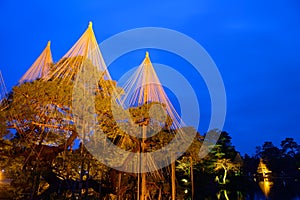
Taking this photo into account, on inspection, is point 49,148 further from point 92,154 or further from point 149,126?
point 149,126

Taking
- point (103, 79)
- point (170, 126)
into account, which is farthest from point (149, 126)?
point (103, 79)

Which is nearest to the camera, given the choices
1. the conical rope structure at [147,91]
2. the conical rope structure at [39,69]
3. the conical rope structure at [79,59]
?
the conical rope structure at [79,59]

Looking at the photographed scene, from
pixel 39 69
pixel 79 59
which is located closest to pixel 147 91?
pixel 79 59

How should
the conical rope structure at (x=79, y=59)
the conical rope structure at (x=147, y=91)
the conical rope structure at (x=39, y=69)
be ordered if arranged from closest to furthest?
the conical rope structure at (x=79, y=59) → the conical rope structure at (x=39, y=69) → the conical rope structure at (x=147, y=91)

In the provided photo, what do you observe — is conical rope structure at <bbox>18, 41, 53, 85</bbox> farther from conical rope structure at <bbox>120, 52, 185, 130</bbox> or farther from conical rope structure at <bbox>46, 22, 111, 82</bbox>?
conical rope structure at <bbox>120, 52, 185, 130</bbox>

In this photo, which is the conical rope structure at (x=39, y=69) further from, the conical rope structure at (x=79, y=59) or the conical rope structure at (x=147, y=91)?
the conical rope structure at (x=147, y=91)

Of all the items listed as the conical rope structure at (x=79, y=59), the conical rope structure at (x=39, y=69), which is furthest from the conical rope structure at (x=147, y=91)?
the conical rope structure at (x=39, y=69)

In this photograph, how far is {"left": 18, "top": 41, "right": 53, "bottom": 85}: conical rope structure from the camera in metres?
7.56

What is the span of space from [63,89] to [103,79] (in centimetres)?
135

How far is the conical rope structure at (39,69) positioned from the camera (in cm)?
756

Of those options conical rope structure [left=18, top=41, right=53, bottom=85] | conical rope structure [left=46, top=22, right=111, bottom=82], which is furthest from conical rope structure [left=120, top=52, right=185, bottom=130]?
conical rope structure [left=18, top=41, right=53, bottom=85]

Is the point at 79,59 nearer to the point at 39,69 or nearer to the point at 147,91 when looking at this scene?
the point at 39,69

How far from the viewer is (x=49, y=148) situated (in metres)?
7.75

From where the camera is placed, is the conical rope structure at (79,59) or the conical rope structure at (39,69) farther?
the conical rope structure at (39,69)
